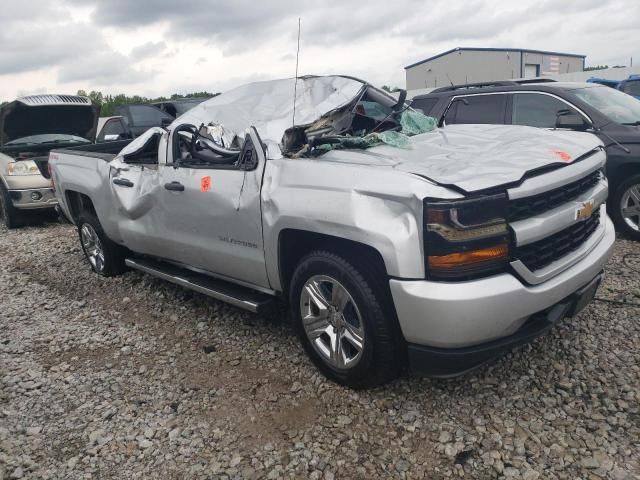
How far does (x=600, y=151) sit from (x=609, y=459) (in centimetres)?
191

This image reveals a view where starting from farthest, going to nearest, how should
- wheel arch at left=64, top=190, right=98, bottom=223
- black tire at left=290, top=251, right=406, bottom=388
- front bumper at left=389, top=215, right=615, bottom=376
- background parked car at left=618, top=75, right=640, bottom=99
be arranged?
background parked car at left=618, top=75, right=640, bottom=99 → wheel arch at left=64, top=190, right=98, bottom=223 → black tire at left=290, top=251, right=406, bottom=388 → front bumper at left=389, top=215, right=615, bottom=376

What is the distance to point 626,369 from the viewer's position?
309 centimetres

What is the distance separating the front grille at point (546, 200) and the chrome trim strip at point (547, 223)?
0.02 m

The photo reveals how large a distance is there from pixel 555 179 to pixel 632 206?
10.9 feet

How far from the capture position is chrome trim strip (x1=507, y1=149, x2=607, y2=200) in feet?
8.34

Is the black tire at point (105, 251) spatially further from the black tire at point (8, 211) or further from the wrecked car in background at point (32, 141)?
the black tire at point (8, 211)

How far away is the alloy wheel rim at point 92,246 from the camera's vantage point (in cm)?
545

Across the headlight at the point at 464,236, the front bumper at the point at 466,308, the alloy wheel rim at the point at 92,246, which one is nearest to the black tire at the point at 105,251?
the alloy wheel rim at the point at 92,246

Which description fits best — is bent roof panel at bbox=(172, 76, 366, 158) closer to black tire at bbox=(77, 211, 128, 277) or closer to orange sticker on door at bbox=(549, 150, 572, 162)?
orange sticker on door at bbox=(549, 150, 572, 162)

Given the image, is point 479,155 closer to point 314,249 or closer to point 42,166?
point 314,249

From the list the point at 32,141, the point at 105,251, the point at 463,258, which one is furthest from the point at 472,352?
the point at 32,141

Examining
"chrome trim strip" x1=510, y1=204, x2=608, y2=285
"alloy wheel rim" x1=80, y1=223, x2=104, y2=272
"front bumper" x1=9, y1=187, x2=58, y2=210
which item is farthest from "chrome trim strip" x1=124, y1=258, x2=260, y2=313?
"front bumper" x1=9, y1=187, x2=58, y2=210

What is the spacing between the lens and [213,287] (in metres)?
3.74

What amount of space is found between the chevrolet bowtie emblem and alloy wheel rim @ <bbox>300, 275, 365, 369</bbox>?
132 centimetres
